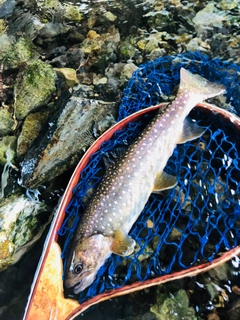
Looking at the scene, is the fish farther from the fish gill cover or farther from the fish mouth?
the fish gill cover

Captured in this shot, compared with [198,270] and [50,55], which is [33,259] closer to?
[198,270]

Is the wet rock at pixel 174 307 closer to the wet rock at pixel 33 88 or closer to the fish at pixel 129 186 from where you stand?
the fish at pixel 129 186

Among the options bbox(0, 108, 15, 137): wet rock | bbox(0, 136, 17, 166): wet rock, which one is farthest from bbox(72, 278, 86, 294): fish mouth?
bbox(0, 108, 15, 137): wet rock

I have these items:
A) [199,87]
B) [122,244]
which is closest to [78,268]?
[122,244]

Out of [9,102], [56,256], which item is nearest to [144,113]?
[56,256]

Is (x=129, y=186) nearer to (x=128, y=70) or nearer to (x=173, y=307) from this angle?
(x=173, y=307)
